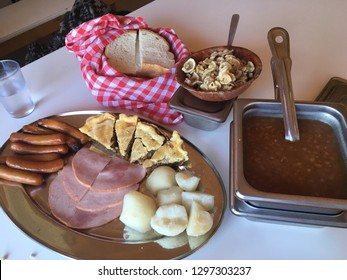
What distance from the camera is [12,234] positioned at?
940mm

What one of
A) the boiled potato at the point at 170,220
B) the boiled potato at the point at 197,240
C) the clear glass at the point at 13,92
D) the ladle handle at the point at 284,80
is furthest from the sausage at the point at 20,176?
the ladle handle at the point at 284,80

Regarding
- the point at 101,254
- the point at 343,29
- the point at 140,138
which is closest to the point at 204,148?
the point at 140,138

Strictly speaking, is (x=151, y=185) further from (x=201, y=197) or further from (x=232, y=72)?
(x=232, y=72)

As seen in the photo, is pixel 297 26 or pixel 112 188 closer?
pixel 112 188

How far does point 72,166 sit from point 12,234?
0.26m

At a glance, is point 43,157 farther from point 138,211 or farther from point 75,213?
point 138,211

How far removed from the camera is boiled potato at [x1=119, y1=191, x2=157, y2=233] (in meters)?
0.93

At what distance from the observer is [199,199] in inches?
37.7

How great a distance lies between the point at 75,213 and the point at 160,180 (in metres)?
0.26

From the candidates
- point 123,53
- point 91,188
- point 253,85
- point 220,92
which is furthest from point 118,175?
point 253,85

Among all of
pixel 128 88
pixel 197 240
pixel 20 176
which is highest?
pixel 128 88
